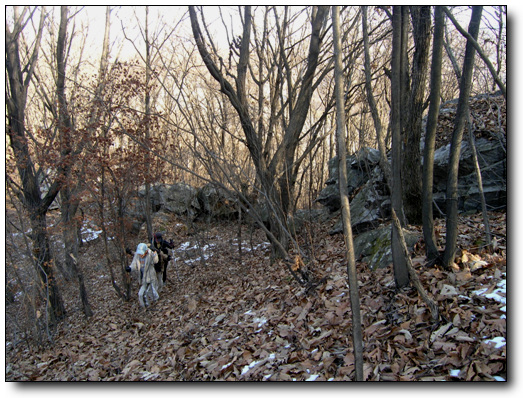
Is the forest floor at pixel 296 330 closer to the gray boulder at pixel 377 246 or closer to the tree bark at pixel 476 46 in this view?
the gray boulder at pixel 377 246

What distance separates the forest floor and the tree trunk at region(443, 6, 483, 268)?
1.14 ft

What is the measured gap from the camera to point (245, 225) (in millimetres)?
16234

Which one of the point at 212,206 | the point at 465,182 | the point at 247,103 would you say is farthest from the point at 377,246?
the point at 212,206

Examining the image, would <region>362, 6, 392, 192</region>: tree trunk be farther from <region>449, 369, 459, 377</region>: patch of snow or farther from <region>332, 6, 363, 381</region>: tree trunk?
<region>449, 369, 459, 377</region>: patch of snow

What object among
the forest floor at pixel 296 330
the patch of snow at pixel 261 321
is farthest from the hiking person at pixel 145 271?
the patch of snow at pixel 261 321

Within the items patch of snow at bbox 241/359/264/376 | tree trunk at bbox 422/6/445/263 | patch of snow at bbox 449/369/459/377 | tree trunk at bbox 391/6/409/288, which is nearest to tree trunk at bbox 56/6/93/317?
patch of snow at bbox 241/359/264/376

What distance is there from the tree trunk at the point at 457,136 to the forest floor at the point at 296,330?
35 cm

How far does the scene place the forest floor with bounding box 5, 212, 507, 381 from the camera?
3201 mm

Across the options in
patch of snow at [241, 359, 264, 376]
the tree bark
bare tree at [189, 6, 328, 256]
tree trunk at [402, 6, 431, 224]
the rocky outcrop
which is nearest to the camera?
the tree bark

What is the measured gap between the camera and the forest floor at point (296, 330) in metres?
3.20

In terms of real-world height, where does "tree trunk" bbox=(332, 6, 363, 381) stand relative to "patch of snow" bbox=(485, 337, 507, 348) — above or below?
above

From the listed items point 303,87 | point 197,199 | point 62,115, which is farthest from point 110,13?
point 197,199

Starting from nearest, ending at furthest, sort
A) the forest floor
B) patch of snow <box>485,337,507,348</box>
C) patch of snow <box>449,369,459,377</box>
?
patch of snow <box>449,369,459,377</box>
patch of snow <box>485,337,507,348</box>
the forest floor

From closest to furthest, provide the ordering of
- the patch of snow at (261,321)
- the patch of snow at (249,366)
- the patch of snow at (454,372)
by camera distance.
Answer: the patch of snow at (454,372)
the patch of snow at (249,366)
the patch of snow at (261,321)
